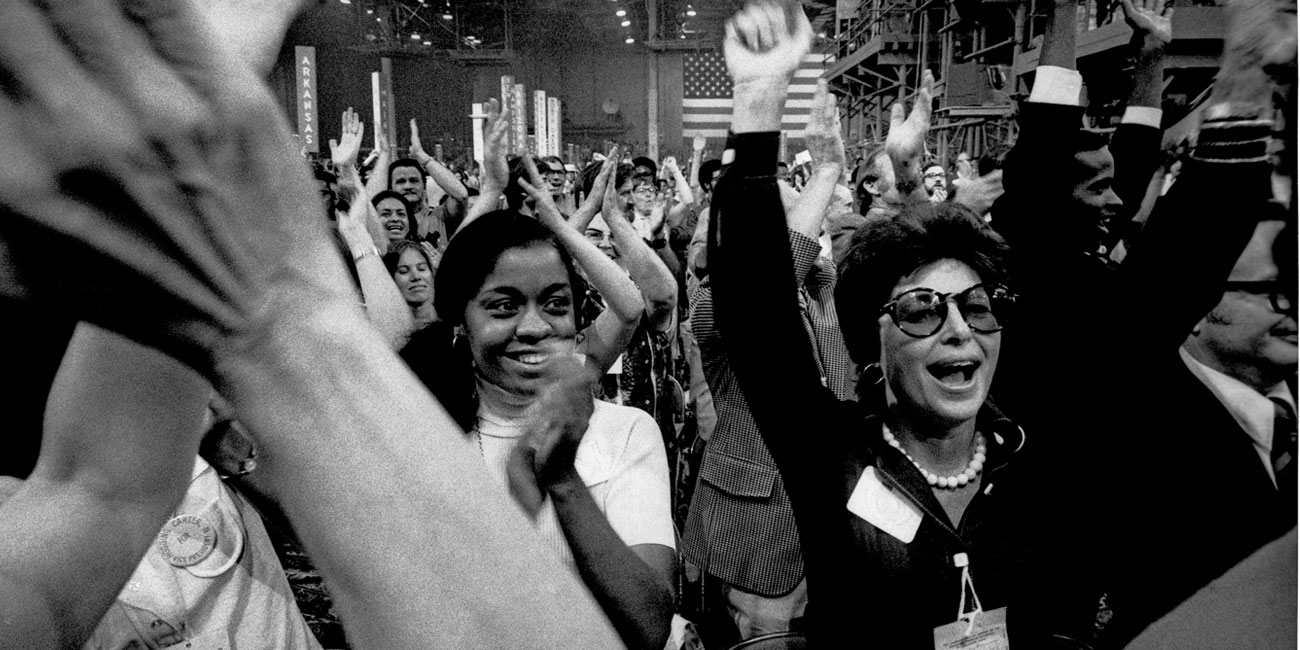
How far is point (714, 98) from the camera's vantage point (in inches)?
1240

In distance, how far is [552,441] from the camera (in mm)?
1234

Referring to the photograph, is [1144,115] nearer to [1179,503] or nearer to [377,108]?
[1179,503]

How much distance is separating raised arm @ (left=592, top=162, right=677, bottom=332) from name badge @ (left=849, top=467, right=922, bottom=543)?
1.88m

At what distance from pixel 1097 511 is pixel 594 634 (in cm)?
139

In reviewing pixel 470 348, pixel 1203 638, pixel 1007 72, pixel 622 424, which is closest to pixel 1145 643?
pixel 1203 638

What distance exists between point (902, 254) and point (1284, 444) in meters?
1.04

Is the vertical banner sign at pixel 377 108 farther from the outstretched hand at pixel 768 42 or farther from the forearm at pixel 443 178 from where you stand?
the outstretched hand at pixel 768 42

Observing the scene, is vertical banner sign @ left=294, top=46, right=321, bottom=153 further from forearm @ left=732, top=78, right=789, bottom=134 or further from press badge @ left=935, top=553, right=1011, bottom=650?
press badge @ left=935, top=553, right=1011, bottom=650

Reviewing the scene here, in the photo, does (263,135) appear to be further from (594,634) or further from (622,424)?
(622,424)

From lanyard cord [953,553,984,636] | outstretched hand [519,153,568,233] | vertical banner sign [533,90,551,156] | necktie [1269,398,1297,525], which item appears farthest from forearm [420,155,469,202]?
vertical banner sign [533,90,551,156]

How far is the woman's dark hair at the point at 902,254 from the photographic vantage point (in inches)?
69.8

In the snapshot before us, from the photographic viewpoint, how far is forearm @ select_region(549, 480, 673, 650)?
1.32m

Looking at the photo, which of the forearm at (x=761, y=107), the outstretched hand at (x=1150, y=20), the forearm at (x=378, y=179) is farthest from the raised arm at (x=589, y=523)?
the forearm at (x=378, y=179)

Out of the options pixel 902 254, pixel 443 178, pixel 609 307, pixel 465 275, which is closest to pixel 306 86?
pixel 443 178
